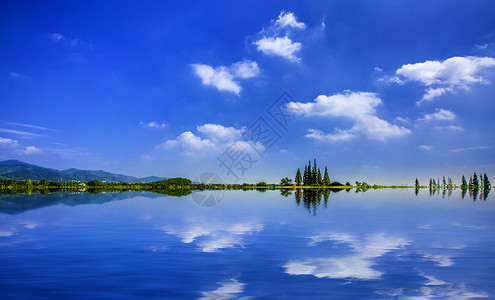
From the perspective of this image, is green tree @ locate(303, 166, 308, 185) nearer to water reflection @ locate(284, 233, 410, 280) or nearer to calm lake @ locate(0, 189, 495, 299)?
calm lake @ locate(0, 189, 495, 299)

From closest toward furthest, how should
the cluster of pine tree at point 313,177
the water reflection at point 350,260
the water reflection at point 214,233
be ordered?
the water reflection at point 350,260, the water reflection at point 214,233, the cluster of pine tree at point 313,177

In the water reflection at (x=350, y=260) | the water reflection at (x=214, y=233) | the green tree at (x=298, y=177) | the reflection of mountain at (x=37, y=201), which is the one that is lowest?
the reflection of mountain at (x=37, y=201)

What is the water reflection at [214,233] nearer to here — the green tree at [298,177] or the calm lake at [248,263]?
the calm lake at [248,263]

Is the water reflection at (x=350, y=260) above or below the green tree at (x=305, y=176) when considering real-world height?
below

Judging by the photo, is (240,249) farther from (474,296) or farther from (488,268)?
(488,268)

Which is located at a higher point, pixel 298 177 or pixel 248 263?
pixel 298 177

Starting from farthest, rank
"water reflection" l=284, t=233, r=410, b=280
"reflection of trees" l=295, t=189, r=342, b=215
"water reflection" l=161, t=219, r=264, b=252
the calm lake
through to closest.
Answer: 1. "reflection of trees" l=295, t=189, r=342, b=215
2. "water reflection" l=161, t=219, r=264, b=252
3. "water reflection" l=284, t=233, r=410, b=280
4. the calm lake

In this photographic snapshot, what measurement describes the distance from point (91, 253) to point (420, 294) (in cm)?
1359

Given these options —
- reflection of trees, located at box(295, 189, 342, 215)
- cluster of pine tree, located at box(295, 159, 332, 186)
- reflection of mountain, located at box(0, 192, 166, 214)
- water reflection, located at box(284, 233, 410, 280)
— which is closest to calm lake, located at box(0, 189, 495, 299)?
water reflection, located at box(284, 233, 410, 280)

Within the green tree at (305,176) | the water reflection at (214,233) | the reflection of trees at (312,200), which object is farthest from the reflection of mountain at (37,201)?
the green tree at (305,176)

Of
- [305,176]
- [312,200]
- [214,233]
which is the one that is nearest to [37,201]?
[312,200]

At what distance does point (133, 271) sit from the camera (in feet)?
37.1

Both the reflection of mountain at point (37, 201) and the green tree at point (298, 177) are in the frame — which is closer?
the reflection of mountain at point (37, 201)

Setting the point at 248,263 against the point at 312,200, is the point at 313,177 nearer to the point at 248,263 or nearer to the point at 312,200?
the point at 312,200
